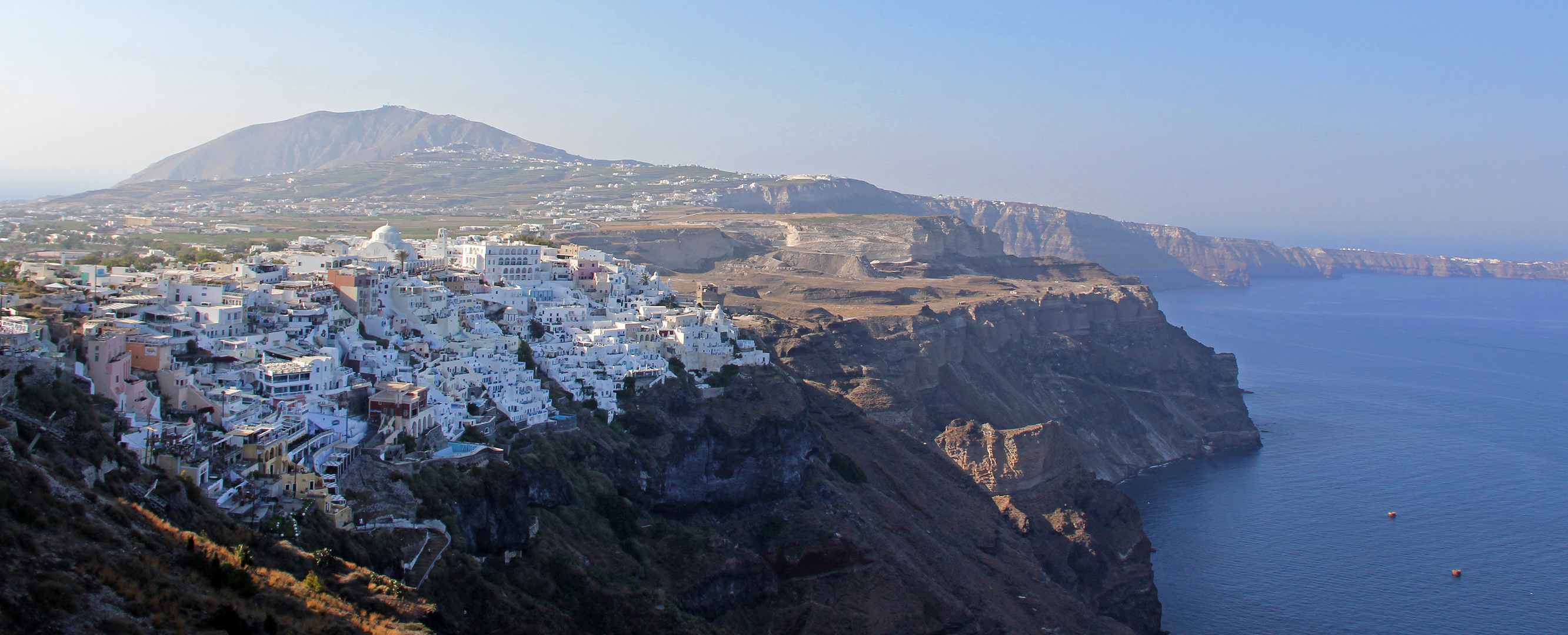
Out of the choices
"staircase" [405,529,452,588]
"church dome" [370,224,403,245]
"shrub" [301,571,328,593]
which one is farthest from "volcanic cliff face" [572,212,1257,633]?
"shrub" [301,571,328,593]

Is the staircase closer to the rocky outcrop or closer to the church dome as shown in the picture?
the church dome

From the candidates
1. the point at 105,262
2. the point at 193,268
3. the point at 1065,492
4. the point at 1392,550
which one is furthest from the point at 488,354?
the point at 1392,550

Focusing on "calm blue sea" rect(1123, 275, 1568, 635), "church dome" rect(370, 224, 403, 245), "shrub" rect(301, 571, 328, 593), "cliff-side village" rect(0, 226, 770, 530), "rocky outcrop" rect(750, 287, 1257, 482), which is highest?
"church dome" rect(370, 224, 403, 245)

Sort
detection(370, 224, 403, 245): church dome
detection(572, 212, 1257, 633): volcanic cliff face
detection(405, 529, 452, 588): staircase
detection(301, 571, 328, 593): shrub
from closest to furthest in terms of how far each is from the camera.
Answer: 1. detection(301, 571, 328, 593): shrub
2. detection(405, 529, 452, 588): staircase
3. detection(370, 224, 403, 245): church dome
4. detection(572, 212, 1257, 633): volcanic cliff face

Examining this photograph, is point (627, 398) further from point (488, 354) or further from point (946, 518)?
point (946, 518)

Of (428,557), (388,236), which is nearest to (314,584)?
(428,557)

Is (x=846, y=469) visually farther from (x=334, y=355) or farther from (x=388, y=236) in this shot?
(x=388, y=236)

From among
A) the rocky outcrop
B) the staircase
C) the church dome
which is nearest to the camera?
the staircase
